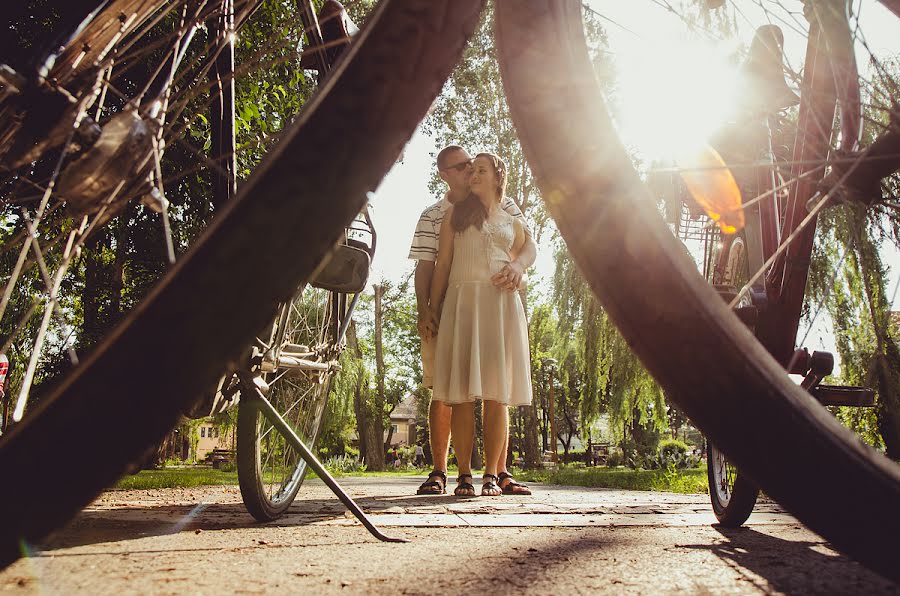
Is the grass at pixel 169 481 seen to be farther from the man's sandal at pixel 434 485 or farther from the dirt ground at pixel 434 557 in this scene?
the man's sandal at pixel 434 485

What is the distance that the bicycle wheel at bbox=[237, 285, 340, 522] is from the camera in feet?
6.12

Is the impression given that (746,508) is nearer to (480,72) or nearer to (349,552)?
(349,552)

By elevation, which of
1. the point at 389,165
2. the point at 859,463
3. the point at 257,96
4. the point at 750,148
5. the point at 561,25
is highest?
the point at 257,96

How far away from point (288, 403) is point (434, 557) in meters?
1.37

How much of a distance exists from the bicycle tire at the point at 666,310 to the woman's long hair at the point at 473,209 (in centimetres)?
288

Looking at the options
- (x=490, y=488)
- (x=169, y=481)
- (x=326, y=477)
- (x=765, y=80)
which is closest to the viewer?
(x=326, y=477)

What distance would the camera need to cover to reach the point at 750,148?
2.25 metres

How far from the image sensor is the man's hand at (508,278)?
3.61 m

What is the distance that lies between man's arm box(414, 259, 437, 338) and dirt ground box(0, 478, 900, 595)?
5.79 ft

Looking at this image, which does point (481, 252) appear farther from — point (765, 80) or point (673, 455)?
point (673, 455)

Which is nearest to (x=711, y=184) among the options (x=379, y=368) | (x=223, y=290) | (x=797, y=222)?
(x=797, y=222)

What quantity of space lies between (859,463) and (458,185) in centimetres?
339

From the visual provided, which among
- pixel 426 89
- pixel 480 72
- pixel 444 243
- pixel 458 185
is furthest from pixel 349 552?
pixel 480 72

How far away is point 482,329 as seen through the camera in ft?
11.9
